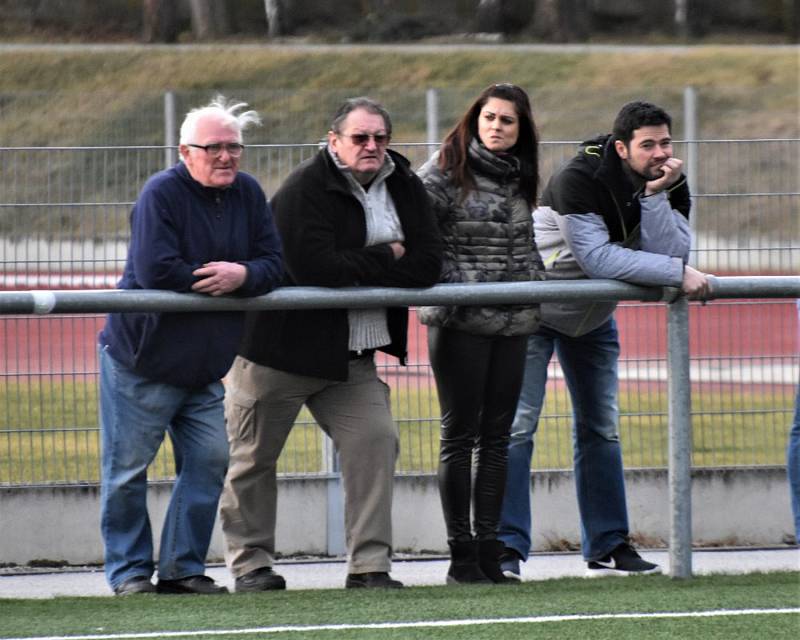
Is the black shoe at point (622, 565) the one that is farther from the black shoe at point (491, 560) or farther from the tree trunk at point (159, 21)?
the tree trunk at point (159, 21)

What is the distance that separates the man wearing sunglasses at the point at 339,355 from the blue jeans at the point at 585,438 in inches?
25.2

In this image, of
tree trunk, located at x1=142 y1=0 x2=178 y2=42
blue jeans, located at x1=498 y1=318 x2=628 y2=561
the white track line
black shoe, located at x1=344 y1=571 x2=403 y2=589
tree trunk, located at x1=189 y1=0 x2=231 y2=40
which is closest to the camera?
the white track line

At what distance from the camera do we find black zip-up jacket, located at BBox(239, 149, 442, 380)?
5430 mm

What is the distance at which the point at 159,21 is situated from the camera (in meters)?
35.3

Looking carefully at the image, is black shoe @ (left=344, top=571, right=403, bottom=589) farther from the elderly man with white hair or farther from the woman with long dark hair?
the elderly man with white hair

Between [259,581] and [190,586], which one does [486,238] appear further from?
[190,586]

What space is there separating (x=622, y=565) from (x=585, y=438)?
493mm

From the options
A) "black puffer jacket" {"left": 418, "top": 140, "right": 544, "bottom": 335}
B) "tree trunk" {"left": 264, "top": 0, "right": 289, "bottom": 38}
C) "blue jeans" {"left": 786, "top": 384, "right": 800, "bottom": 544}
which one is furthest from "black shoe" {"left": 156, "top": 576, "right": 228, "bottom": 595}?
"tree trunk" {"left": 264, "top": 0, "right": 289, "bottom": 38}

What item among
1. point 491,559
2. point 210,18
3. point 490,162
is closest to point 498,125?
point 490,162

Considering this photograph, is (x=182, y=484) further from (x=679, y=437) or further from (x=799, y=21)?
(x=799, y=21)

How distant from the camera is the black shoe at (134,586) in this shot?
18.2 feet

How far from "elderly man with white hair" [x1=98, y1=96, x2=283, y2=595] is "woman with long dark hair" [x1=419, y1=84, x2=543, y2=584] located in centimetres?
68

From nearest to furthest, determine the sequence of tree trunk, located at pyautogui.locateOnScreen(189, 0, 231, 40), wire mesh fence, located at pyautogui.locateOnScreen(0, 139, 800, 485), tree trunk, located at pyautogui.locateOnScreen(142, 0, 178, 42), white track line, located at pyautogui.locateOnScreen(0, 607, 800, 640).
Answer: white track line, located at pyautogui.locateOnScreen(0, 607, 800, 640) → wire mesh fence, located at pyautogui.locateOnScreen(0, 139, 800, 485) → tree trunk, located at pyautogui.locateOnScreen(142, 0, 178, 42) → tree trunk, located at pyautogui.locateOnScreen(189, 0, 231, 40)

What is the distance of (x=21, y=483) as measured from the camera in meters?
7.28
